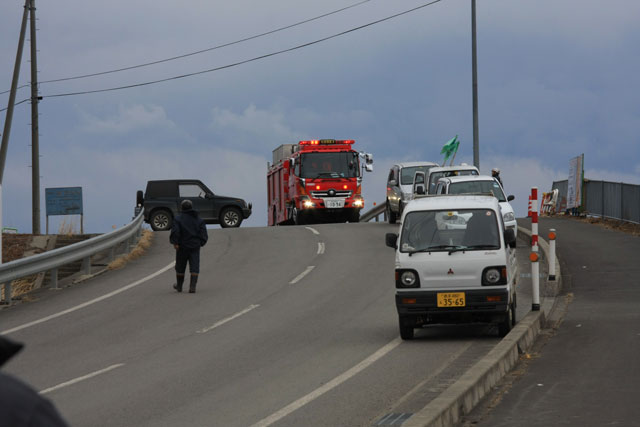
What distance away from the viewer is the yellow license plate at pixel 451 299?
13.6 metres

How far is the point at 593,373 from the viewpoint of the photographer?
34.3 ft

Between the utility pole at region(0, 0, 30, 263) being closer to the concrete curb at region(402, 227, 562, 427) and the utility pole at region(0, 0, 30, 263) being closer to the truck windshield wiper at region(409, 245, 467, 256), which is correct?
the truck windshield wiper at region(409, 245, 467, 256)

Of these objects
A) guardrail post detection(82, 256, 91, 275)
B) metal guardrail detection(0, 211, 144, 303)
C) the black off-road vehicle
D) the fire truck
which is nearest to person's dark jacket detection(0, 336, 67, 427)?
metal guardrail detection(0, 211, 144, 303)

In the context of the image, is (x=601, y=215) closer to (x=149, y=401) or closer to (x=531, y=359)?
(x=531, y=359)

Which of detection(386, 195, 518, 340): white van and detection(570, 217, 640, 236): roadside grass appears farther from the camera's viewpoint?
detection(570, 217, 640, 236): roadside grass

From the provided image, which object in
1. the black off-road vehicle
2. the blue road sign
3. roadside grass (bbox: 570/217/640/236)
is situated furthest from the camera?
the blue road sign

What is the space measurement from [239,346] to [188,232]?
→ 23.6 ft

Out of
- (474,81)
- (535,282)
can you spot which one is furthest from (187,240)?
(474,81)

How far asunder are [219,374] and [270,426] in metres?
3.20

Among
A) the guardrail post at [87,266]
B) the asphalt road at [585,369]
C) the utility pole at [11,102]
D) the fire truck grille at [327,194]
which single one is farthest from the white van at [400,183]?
the guardrail post at [87,266]

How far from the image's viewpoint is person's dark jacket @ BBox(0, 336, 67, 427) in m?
1.43

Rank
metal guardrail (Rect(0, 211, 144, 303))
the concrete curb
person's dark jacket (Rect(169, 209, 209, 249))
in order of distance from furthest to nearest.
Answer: person's dark jacket (Rect(169, 209, 209, 249)), metal guardrail (Rect(0, 211, 144, 303)), the concrete curb

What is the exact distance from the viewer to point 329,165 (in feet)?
128

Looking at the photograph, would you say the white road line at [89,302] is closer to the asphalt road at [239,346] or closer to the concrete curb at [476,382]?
the asphalt road at [239,346]
